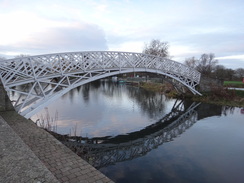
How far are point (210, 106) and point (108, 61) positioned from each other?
13552mm

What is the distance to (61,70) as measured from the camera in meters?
10.7

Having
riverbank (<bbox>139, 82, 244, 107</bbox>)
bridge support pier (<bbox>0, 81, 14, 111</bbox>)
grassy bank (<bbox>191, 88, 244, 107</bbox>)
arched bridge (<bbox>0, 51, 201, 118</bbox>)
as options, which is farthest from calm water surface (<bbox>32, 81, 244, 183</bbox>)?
grassy bank (<bbox>191, 88, 244, 107</bbox>)

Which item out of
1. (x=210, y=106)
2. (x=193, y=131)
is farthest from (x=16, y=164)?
(x=210, y=106)

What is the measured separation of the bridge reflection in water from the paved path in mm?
2048

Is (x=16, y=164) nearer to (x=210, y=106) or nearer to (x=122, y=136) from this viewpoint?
(x=122, y=136)

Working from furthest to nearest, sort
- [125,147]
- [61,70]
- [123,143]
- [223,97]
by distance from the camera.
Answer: [223,97] → [61,70] → [123,143] → [125,147]

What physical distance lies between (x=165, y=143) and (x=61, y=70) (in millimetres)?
7986

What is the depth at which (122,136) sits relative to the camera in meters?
10.2

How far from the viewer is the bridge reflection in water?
7575 mm

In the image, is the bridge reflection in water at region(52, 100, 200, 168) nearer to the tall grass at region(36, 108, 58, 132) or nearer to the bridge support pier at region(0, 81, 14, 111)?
the tall grass at region(36, 108, 58, 132)

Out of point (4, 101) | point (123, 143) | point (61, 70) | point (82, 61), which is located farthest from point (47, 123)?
point (123, 143)

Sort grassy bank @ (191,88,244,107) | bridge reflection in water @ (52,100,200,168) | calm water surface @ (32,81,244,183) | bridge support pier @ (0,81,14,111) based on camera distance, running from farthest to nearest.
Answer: grassy bank @ (191,88,244,107)
bridge support pier @ (0,81,14,111)
bridge reflection in water @ (52,100,200,168)
calm water surface @ (32,81,244,183)

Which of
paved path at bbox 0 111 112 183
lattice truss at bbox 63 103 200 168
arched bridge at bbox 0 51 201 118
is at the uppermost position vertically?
arched bridge at bbox 0 51 201 118

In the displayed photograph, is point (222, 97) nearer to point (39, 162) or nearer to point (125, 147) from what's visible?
point (125, 147)
